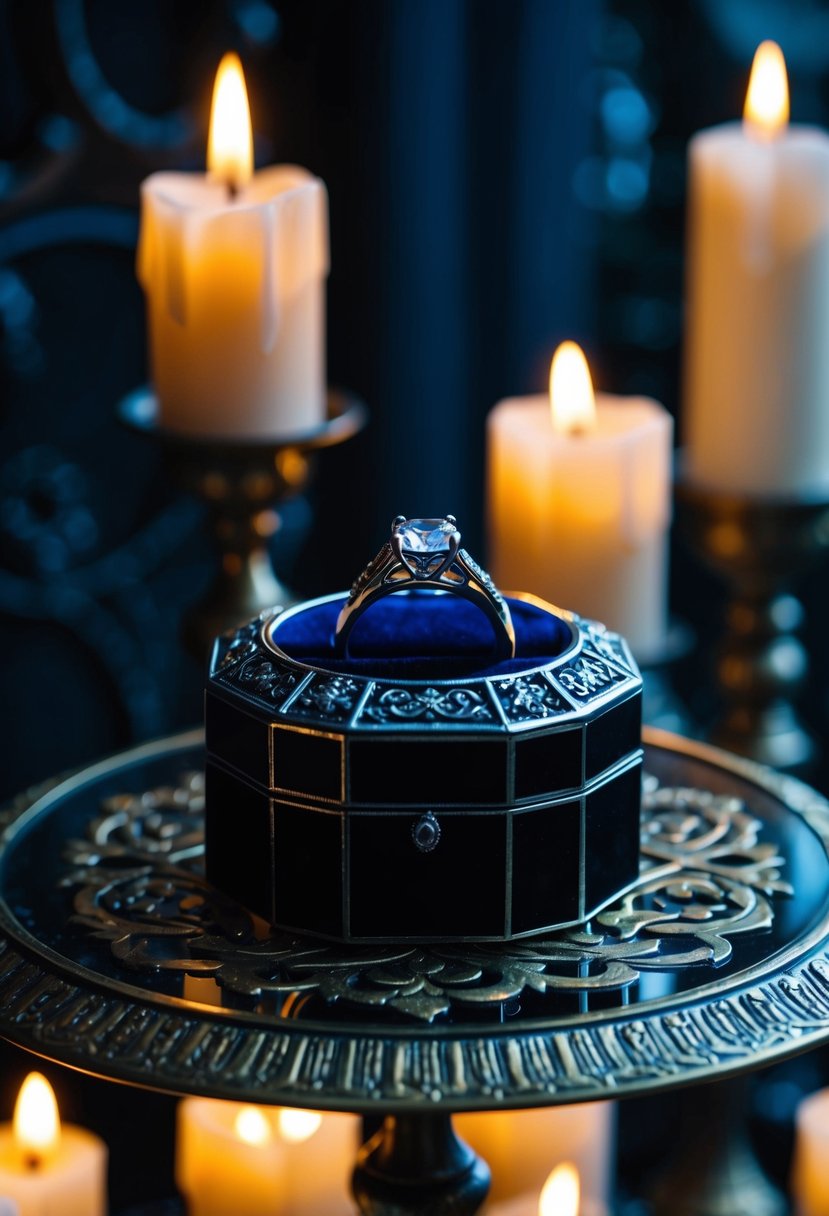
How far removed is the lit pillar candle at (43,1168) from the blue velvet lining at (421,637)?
0.30 m

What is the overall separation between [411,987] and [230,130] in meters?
0.40

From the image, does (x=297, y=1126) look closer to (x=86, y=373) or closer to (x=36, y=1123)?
(x=36, y=1123)

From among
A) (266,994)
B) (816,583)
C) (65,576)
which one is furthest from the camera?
(816,583)

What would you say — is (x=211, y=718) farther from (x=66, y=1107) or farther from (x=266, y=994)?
(x=66, y=1107)

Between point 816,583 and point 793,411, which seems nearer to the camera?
point 793,411

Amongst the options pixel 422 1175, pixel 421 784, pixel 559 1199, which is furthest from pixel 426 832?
pixel 559 1199

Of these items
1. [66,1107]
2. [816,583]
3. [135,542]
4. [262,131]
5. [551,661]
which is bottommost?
[66,1107]

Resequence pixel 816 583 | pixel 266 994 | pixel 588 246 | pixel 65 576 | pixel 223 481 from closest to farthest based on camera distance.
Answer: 1. pixel 266 994
2. pixel 223 481
3. pixel 65 576
4. pixel 588 246
5. pixel 816 583

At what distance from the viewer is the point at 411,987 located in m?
0.53

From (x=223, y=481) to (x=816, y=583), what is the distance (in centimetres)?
71

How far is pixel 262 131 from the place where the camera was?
1115 mm

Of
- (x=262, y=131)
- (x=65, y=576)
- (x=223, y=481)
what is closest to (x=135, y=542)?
(x=65, y=576)

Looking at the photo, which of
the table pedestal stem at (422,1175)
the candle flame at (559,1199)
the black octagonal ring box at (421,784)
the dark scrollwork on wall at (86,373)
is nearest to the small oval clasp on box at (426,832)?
the black octagonal ring box at (421,784)

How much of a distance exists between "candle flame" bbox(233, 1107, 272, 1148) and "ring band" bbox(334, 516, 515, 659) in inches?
13.7
